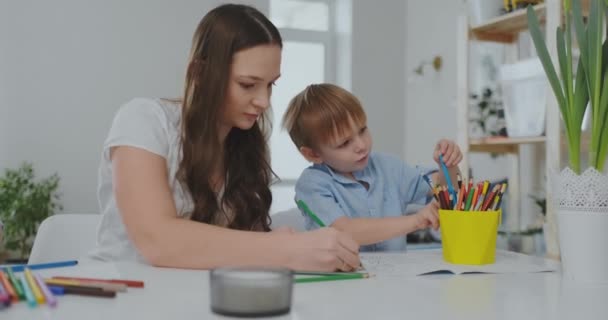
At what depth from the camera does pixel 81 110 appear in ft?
12.1

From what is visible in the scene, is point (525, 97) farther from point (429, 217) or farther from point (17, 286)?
point (17, 286)

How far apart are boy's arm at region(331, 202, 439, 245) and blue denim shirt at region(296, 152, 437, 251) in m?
0.07

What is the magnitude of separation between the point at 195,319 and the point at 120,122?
0.56 meters

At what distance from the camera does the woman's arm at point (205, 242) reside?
0.83 meters

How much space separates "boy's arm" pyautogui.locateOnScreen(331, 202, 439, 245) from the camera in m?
1.09

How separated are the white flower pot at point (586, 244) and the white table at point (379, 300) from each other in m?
0.03

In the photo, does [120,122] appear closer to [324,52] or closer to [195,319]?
[195,319]

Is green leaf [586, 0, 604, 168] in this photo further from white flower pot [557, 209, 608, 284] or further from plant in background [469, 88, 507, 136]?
plant in background [469, 88, 507, 136]

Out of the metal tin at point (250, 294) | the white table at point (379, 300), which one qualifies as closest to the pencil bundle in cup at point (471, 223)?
the white table at point (379, 300)

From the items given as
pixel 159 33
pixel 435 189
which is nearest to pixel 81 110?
A: pixel 159 33

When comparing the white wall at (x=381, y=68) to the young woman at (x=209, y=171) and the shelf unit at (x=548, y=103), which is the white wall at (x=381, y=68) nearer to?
the shelf unit at (x=548, y=103)

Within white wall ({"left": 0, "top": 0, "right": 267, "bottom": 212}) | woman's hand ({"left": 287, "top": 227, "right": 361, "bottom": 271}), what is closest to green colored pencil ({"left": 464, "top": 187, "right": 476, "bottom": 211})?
woman's hand ({"left": 287, "top": 227, "right": 361, "bottom": 271})

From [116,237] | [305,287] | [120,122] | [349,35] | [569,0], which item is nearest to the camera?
[305,287]

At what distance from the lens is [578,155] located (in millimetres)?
891
